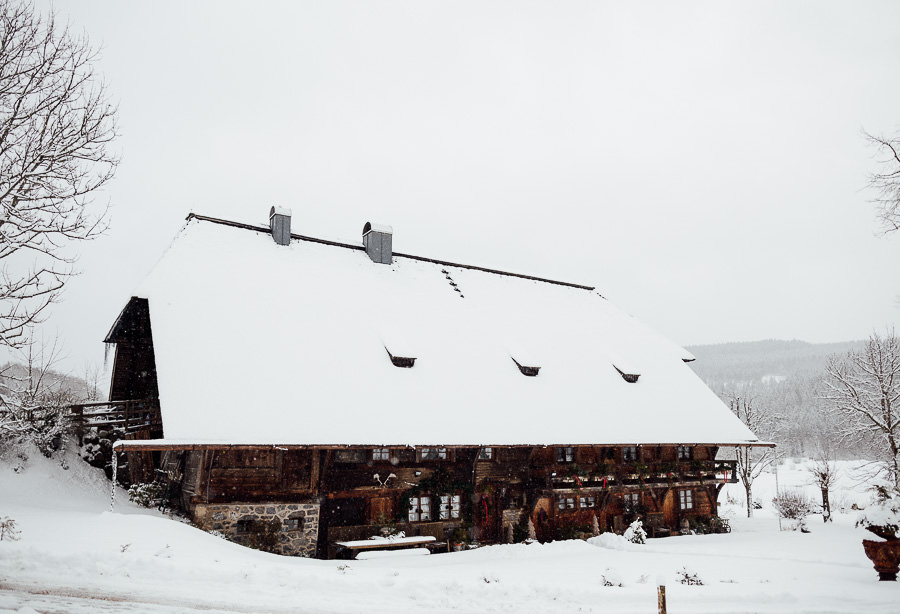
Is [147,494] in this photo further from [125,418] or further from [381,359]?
[381,359]

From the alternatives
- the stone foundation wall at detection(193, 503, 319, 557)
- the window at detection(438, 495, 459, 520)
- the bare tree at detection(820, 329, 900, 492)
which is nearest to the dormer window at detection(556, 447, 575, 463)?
the window at detection(438, 495, 459, 520)

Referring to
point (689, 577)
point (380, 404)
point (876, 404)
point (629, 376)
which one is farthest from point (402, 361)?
point (876, 404)

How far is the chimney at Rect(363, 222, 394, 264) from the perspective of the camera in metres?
23.1

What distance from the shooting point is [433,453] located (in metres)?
A: 17.2

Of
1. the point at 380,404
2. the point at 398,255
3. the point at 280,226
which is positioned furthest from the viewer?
the point at 398,255

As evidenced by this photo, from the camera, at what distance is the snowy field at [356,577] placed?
8602mm

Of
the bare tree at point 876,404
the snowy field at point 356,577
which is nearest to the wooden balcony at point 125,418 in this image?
the snowy field at point 356,577

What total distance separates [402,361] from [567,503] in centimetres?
752

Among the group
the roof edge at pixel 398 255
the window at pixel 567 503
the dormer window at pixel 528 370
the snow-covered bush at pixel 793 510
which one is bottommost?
the snow-covered bush at pixel 793 510

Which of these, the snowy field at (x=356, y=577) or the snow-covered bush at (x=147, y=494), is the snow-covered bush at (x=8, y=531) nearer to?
the snowy field at (x=356, y=577)

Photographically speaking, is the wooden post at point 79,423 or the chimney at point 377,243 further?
the chimney at point 377,243

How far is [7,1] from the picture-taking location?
10875mm

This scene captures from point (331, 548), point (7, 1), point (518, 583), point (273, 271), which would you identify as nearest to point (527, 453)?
point (331, 548)

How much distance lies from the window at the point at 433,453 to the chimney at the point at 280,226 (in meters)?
9.30
